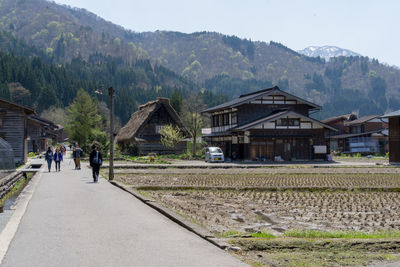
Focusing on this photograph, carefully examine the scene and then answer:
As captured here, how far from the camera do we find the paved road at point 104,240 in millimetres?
5949

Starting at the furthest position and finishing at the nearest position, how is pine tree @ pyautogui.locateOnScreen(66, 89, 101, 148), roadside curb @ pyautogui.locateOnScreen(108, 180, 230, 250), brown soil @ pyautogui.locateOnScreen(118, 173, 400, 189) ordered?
pine tree @ pyautogui.locateOnScreen(66, 89, 101, 148), brown soil @ pyautogui.locateOnScreen(118, 173, 400, 189), roadside curb @ pyautogui.locateOnScreen(108, 180, 230, 250)

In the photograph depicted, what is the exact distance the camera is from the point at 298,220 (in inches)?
386

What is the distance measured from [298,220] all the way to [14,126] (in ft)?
110

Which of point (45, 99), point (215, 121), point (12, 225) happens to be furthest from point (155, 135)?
point (45, 99)

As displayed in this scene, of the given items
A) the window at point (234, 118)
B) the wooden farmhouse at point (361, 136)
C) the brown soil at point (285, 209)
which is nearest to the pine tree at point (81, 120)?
the window at point (234, 118)

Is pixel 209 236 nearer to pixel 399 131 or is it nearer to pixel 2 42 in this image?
pixel 399 131

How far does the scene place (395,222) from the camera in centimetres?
944

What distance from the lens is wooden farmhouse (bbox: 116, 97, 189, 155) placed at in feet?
183

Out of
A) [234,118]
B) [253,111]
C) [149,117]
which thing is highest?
[149,117]

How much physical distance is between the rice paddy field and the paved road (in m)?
0.77

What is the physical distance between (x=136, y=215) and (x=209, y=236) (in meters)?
3.07

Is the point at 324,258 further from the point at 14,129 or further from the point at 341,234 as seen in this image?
the point at 14,129

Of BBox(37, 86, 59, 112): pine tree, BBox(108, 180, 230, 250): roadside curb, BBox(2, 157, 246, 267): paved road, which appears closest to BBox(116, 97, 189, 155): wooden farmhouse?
BBox(108, 180, 230, 250): roadside curb

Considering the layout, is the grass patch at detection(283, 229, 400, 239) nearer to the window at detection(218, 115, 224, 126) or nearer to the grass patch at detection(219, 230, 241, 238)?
the grass patch at detection(219, 230, 241, 238)
